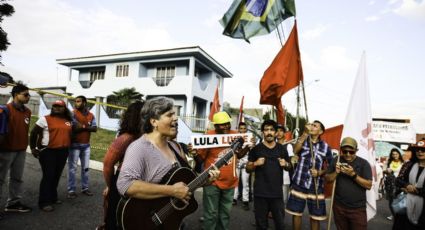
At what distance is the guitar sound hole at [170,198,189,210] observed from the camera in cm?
219

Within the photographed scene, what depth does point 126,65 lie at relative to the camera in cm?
2467

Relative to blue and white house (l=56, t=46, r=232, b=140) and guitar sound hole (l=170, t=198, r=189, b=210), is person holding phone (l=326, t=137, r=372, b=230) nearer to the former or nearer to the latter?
guitar sound hole (l=170, t=198, r=189, b=210)

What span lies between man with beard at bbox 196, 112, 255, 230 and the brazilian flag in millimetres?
3092

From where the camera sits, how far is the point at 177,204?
7.34 feet

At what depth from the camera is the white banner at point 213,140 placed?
3730 mm

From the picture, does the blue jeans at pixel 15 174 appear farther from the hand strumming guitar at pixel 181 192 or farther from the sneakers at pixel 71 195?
the hand strumming guitar at pixel 181 192

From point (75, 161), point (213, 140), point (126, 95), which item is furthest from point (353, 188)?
point (126, 95)

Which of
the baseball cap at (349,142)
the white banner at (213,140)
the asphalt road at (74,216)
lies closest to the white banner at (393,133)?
the asphalt road at (74,216)

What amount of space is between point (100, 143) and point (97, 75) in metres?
16.1

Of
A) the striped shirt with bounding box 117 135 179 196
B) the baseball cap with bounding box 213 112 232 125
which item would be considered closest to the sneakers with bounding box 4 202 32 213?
the baseball cap with bounding box 213 112 232 125

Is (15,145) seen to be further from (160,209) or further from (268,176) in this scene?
(268,176)

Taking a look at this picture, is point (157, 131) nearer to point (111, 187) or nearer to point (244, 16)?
point (111, 187)

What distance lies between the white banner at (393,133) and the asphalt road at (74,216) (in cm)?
2060

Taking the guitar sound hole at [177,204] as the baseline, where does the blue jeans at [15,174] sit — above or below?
below
